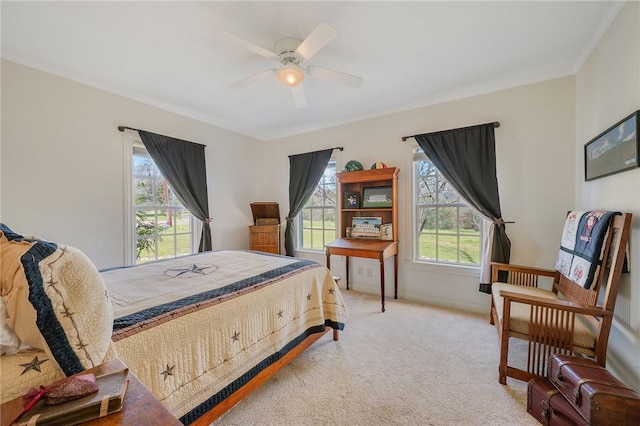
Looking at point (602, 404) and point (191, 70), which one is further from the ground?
point (191, 70)

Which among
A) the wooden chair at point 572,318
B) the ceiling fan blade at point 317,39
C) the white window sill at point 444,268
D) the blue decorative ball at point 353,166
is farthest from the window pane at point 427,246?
the ceiling fan blade at point 317,39

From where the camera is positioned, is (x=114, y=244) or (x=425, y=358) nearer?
(x=425, y=358)

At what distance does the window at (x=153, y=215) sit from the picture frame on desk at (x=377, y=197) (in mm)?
2537

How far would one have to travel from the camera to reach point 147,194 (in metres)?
3.16

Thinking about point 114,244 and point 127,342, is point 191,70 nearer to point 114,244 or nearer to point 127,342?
point 114,244

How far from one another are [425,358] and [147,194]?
11.6ft

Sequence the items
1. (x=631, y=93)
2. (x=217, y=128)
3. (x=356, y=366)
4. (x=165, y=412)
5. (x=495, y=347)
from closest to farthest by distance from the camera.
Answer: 1. (x=165, y=412)
2. (x=631, y=93)
3. (x=356, y=366)
4. (x=495, y=347)
5. (x=217, y=128)

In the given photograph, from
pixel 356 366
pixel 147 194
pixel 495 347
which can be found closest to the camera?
pixel 356 366

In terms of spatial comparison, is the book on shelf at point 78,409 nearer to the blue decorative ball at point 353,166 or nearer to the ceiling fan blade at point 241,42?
the ceiling fan blade at point 241,42

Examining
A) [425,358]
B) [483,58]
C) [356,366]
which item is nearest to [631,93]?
[483,58]

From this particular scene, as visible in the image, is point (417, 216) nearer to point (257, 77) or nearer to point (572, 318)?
point (572, 318)

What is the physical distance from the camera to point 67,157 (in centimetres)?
247

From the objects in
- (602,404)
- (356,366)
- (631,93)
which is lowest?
(356,366)

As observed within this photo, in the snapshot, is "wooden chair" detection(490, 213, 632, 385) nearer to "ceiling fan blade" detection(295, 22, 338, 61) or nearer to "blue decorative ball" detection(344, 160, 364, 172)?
"ceiling fan blade" detection(295, 22, 338, 61)
